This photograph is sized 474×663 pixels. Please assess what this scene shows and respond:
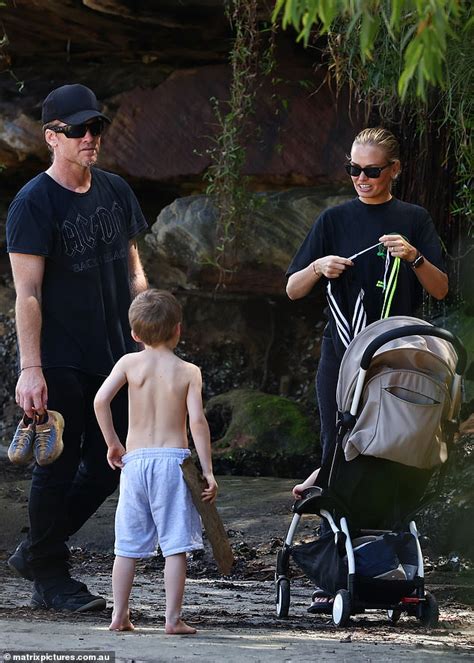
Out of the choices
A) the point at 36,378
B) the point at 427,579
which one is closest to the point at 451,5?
the point at 36,378

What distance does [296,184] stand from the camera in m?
9.17

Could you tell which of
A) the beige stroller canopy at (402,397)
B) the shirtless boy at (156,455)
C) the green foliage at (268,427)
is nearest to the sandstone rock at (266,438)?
the green foliage at (268,427)

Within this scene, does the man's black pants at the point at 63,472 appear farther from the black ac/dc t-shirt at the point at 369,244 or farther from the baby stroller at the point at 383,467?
the black ac/dc t-shirt at the point at 369,244

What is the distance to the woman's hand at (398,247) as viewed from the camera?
16.0 feet

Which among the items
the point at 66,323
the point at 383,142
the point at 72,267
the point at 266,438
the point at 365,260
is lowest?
the point at 266,438

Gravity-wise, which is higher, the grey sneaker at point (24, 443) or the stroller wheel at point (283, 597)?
the grey sneaker at point (24, 443)

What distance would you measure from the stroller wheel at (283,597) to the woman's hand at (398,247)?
Answer: 129cm

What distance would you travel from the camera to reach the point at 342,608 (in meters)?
4.57

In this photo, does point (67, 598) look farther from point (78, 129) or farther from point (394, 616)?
point (78, 129)

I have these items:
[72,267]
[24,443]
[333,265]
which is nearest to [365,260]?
[333,265]

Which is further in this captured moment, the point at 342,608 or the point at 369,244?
the point at 369,244

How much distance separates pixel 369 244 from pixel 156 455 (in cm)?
131

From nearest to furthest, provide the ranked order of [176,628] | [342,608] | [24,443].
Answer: [176,628] → [342,608] → [24,443]

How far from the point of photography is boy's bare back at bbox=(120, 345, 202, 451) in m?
4.42
